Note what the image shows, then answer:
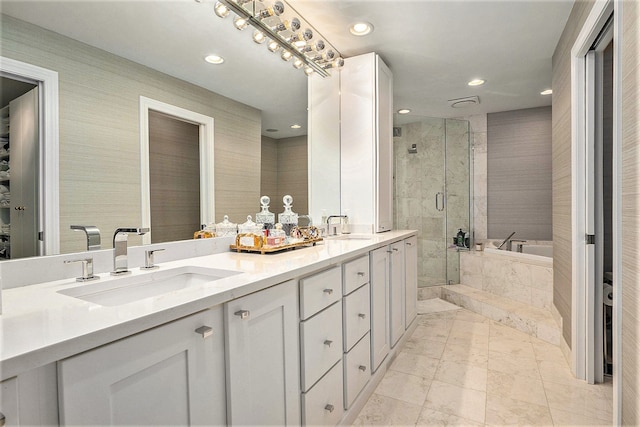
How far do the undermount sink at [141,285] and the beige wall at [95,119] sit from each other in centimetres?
18

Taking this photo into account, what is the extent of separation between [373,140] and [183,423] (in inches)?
88.7

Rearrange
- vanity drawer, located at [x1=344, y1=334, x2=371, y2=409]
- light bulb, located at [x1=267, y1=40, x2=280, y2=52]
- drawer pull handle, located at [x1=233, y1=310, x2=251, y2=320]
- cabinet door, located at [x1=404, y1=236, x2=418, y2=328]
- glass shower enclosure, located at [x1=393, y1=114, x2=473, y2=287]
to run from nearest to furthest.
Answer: drawer pull handle, located at [x1=233, y1=310, x2=251, y2=320], vanity drawer, located at [x1=344, y1=334, x2=371, y2=409], light bulb, located at [x1=267, y1=40, x2=280, y2=52], cabinet door, located at [x1=404, y1=236, x2=418, y2=328], glass shower enclosure, located at [x1=393, y1=114, x2=473, y2=287]

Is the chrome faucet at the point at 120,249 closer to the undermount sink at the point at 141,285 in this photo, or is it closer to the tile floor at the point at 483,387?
the undermount sink at the point at 141,285

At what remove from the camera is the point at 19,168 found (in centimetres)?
97

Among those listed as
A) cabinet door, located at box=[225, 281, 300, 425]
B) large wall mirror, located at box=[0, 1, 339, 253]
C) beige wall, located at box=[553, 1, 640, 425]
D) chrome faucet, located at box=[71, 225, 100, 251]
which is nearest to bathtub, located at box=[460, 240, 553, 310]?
beige wall, located at box=[553, 1, 640, 425]

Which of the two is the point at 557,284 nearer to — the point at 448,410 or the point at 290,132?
the point at 448,410

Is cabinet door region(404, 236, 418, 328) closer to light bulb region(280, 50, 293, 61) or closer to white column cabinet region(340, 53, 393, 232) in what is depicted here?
white column cabinet region(340, 53, 393, 232)

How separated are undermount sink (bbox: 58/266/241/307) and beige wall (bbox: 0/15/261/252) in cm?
18

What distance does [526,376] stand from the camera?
2070 millimetres

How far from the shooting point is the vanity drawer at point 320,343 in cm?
125

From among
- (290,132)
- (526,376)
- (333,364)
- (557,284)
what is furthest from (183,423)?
(557,284)

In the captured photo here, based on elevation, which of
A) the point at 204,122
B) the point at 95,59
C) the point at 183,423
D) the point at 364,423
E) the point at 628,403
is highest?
the point at 95,59

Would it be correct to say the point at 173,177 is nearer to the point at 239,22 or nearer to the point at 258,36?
the point at 239,22

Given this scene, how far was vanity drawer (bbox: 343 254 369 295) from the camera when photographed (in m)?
1.60
